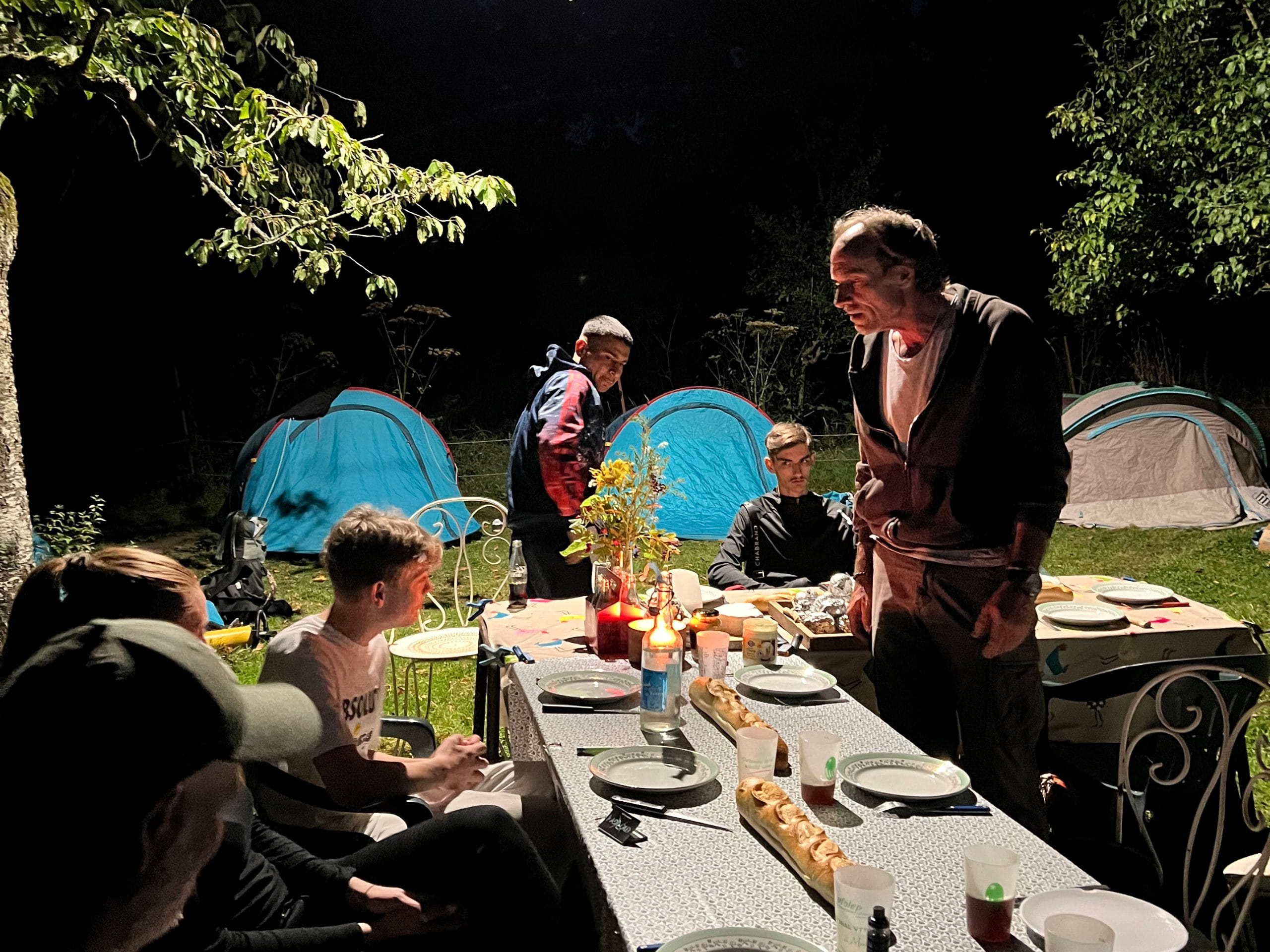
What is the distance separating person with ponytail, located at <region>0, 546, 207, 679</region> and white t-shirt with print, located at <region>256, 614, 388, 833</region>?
25cm

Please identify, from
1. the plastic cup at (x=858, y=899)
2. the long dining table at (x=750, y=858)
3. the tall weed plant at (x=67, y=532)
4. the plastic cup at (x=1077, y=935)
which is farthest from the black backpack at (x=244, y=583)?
the plastic cup at (x=1077, y=935)

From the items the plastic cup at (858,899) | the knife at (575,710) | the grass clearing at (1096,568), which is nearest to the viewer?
the plastic cup at (858,899)

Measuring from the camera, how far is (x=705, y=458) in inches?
290

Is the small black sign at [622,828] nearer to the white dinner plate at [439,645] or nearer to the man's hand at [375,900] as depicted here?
the man's hand at [375,900]

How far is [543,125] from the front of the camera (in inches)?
560

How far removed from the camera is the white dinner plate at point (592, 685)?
2.17 metres

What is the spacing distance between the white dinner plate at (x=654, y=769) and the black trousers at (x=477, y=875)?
0.79 ft

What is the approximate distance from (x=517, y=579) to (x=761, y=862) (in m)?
1.85

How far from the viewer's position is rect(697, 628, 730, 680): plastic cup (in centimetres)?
224

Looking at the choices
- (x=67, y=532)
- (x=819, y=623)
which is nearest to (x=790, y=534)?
(x=819, y=623)

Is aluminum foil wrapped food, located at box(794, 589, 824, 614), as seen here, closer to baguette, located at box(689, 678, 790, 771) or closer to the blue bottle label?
baguette, located at box(689, 678, 790, 771)

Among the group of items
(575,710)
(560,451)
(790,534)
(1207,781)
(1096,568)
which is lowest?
(1207,781)

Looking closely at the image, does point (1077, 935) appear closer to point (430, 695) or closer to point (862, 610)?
point (862, 610)

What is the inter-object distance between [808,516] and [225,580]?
3262mm
